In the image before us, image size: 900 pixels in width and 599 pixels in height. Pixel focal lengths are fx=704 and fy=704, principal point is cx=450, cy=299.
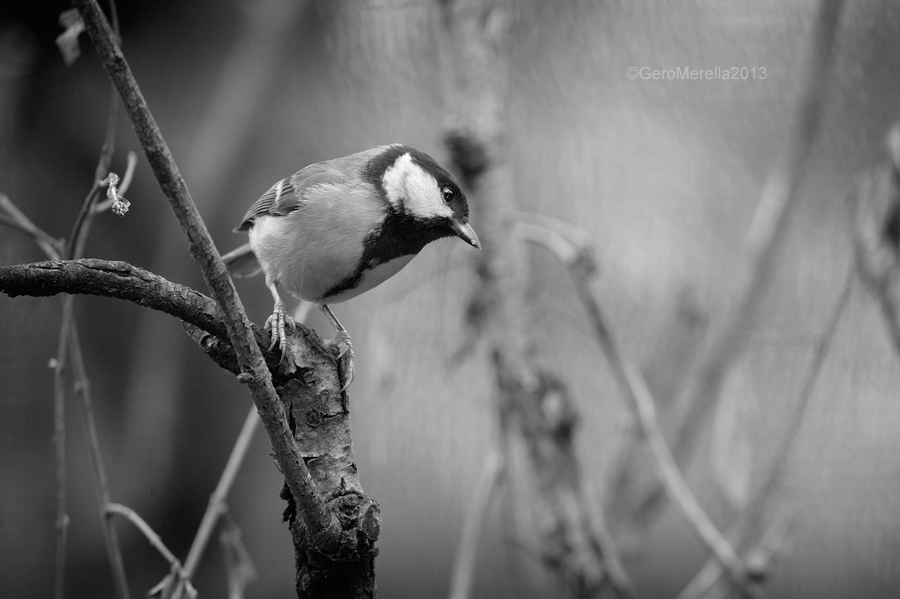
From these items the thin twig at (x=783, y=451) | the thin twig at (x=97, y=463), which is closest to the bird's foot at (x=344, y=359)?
the thin twig at (x=97, y=463)

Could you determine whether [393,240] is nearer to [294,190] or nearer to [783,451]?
[294,190]

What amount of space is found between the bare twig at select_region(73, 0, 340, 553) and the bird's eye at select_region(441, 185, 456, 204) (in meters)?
0.96

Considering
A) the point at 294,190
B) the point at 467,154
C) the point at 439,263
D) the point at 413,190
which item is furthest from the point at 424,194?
the point at 439,263

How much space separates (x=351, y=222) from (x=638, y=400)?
→ 1.05m

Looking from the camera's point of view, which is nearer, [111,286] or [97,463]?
[111,286]

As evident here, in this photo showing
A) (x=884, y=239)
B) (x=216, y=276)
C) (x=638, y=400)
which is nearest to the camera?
(x=216, y=276)

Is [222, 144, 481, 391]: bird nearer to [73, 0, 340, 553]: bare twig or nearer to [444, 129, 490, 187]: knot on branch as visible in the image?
[444, 129, 490, 187]: knot on branch

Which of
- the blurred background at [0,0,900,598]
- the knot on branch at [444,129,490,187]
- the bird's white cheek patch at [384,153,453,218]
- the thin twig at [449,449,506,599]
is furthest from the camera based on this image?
the knot on branch at [444,129,490,187]

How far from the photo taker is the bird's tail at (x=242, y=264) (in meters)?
1.95

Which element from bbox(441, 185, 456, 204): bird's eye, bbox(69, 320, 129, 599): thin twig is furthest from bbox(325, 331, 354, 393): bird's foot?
bbox(441, 185, 456, 204): bird's eye

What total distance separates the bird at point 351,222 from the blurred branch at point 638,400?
1.60 ft

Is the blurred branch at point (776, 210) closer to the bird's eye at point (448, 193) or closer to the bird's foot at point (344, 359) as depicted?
the bird's eye at point (448, 193)

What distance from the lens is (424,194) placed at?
172 cm

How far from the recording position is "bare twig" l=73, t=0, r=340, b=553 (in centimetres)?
67
